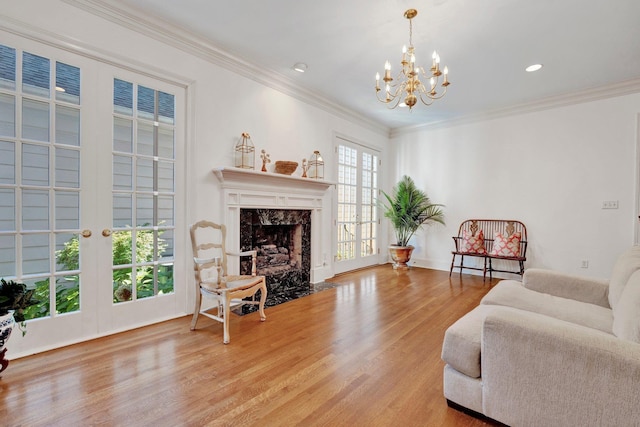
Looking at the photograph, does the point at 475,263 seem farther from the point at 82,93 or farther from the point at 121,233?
the point at 82,93

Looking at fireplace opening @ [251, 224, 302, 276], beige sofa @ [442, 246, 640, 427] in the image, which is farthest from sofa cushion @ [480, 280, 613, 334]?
fireplace opening @ [251, 224, 302, 276]

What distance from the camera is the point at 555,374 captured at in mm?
1249

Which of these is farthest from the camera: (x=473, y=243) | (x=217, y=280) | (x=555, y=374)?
(x=473, y=243)

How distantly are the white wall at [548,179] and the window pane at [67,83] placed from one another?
207 inches

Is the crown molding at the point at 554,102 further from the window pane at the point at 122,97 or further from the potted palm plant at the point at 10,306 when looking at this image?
the potted palm plant at the point at 10,306

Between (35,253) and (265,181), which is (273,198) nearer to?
(265,181)

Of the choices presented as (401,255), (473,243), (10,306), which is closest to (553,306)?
(473,243)

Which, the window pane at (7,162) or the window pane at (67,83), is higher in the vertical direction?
the window pane at (67,83)

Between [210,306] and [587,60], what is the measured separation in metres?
5.10

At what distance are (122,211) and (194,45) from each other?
1808 mm

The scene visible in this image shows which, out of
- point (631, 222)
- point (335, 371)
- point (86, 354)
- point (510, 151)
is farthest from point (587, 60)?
point (86, 354)

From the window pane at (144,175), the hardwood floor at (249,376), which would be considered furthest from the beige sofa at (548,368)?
the window pane at (144,175)

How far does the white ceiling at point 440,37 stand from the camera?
8.16 ft

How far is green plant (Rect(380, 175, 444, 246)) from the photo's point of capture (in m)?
5.39
